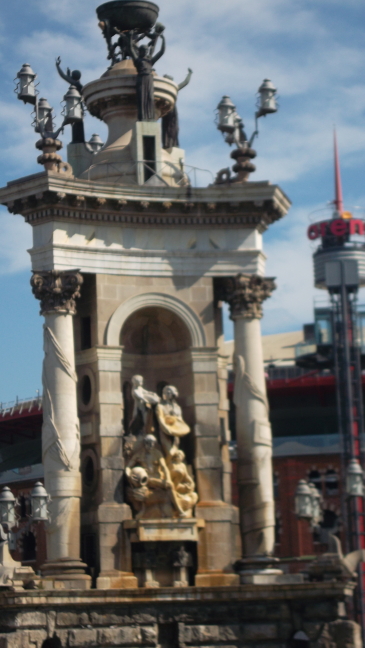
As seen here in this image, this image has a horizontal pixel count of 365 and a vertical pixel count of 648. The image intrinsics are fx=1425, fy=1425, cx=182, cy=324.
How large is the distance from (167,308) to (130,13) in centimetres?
776

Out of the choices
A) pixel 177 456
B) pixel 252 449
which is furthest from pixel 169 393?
pixel 252 449

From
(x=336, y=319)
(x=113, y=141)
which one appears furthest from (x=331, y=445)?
(x=113, y=141)

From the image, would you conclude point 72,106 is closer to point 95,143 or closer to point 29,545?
point 95,143

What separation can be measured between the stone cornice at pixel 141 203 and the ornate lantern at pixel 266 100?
2049 millimetres

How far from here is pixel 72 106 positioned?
35.3m

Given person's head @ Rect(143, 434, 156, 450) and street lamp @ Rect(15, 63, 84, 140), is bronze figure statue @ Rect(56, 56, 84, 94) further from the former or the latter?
person's head @ Rect(143, 434, 156, 450)

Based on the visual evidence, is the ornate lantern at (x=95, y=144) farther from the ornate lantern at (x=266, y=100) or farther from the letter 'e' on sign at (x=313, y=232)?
the letter 'e' on sign at (x=313, y=232)

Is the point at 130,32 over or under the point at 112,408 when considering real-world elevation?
over

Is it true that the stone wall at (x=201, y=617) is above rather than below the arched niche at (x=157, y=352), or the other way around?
below

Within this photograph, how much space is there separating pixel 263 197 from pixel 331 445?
4724 cm

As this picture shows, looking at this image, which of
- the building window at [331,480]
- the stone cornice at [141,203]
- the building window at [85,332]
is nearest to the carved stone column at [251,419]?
the stone cornice at [141,203]

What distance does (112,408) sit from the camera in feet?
111

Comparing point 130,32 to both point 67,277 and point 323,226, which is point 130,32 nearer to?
point 67,277

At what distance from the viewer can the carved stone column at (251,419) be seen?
33875 mm
